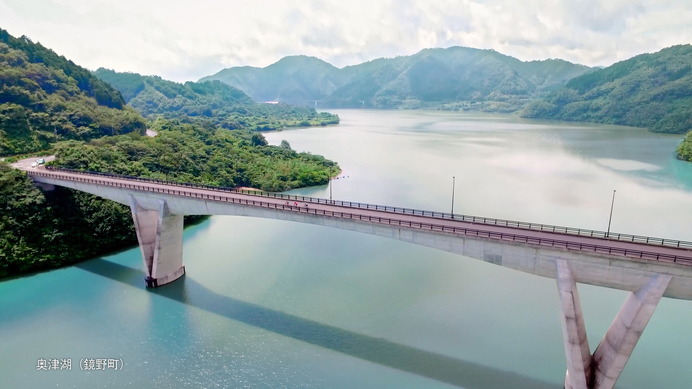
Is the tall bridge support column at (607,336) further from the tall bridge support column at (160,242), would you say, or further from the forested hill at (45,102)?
the forested hill at (45,102)

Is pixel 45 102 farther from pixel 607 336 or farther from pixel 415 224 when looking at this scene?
pixel 607 336

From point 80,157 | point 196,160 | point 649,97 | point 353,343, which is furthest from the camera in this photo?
point 649,97

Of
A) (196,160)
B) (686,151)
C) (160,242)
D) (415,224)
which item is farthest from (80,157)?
(686,151)

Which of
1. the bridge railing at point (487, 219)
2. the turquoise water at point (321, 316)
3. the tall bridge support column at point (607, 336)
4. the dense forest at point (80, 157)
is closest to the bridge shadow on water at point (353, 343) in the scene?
the turquoise water at point (321, 316)

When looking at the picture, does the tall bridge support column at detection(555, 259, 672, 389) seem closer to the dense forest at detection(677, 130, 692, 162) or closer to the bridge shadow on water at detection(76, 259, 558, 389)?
the bridge shadow on water at detection(76, 259, 558, 389)

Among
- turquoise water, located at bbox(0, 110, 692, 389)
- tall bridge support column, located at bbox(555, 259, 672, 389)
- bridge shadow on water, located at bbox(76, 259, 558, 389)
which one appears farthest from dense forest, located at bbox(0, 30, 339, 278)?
tall bridge support column, located at bbox(555, 259, 672, 389)

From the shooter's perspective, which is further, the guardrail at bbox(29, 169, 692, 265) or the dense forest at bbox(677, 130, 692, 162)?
the dense forest at bbox(677, 130, 692, 162)
